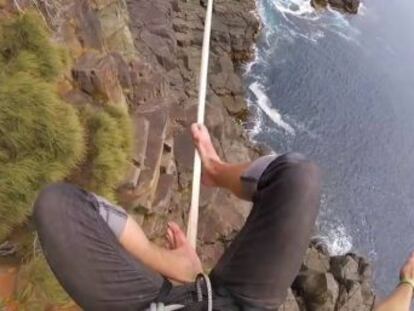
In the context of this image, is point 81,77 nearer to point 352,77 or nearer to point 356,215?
point 356,215

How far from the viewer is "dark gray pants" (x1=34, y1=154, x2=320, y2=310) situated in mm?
2299

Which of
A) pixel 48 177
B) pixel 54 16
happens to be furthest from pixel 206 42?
pixel 54 16

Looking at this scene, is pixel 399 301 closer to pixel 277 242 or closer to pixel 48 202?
pixel 277 242

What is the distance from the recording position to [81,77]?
6137 millimetres

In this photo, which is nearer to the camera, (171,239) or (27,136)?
(171,239)

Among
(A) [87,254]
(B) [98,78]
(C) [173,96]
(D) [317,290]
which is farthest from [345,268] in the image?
(A) [87,254]

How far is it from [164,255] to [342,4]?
20.7 m

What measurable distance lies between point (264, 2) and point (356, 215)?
9.01m

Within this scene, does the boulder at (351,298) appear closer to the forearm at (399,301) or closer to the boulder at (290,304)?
the boulder at (290,304)

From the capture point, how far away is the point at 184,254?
278 centimetres

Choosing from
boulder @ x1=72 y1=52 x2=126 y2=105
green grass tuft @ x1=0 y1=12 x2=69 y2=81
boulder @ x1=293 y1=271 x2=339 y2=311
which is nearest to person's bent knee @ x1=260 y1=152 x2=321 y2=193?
green grass tuft @ x1=0 y1=12 x2=69 y2=81

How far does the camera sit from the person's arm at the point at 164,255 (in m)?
2.56

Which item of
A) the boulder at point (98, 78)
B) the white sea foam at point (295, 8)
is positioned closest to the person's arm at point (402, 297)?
the boulder at point (98, 78)

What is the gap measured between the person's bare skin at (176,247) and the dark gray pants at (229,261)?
0.54 ft
